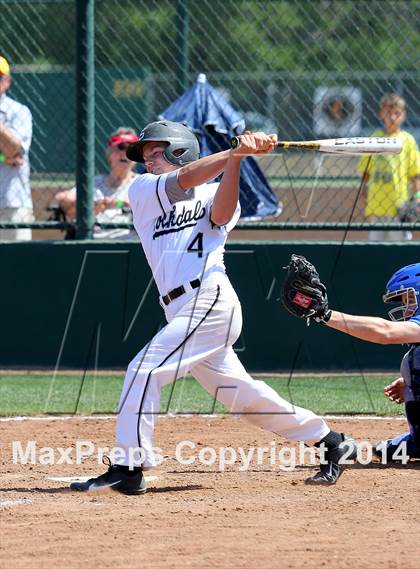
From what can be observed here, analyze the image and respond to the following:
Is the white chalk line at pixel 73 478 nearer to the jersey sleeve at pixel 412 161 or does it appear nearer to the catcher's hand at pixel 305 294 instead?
the catcher's hand at pixel 305 294

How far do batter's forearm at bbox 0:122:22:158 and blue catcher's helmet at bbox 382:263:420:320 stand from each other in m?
4.64

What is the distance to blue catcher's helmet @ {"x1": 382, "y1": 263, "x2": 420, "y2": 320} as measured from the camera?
555cm

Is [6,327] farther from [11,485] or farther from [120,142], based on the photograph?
[11,485]

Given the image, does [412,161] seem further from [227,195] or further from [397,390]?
[227,195]

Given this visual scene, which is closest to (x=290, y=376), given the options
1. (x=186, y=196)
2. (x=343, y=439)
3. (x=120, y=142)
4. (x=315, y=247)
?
(x=315, y=247)

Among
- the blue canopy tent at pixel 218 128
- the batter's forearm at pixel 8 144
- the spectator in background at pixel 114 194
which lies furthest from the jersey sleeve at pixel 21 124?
the blue canopy tent at pixel 218 128

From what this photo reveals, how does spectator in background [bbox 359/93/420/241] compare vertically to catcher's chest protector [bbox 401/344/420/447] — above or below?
below

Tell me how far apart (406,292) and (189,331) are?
4.03ft

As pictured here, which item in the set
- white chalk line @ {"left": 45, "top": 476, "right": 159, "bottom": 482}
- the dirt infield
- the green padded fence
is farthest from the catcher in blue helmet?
the green padded fence

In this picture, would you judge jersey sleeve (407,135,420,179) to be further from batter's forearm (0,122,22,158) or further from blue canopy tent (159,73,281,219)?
batter's forearm (0,122,22,158)

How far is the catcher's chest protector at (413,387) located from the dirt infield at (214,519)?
0.24 metres

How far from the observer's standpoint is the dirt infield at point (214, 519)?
4031mm

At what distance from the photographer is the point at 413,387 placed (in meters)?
5.75

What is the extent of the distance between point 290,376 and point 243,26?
9077mm
